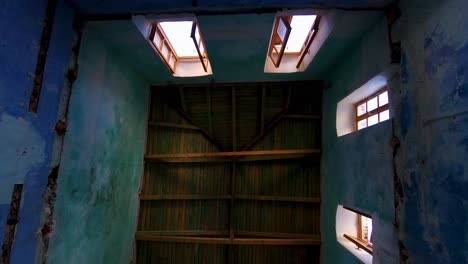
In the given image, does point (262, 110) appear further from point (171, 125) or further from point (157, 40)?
point (157, 40)

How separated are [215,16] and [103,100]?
2.02 metres

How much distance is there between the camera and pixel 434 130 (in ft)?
6.28

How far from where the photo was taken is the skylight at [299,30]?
11.2ft

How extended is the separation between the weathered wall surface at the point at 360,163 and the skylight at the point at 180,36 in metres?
2.39

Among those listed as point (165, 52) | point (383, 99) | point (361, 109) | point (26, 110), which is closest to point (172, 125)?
point (165, 52)

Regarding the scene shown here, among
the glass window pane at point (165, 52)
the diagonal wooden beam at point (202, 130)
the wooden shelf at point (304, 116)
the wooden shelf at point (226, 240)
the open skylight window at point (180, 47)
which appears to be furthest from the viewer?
the diagonal wooden beam at point (202, 130)

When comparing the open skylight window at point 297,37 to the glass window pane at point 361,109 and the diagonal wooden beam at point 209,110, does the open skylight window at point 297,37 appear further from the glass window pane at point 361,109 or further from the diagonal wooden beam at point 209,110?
the diagonal wooden beam at point 209,110

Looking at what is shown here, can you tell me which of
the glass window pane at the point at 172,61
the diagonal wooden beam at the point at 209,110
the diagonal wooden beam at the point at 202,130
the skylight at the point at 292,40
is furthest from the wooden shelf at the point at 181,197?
the skylight at the point at 292,40

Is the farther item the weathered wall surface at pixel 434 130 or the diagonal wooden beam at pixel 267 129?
the diagonal wooden beam at pixel 267 129

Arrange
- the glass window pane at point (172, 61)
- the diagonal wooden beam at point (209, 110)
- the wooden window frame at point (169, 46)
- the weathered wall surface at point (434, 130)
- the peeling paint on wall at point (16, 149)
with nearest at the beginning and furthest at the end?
the weathered wall surface at point (434, 130)
the peeling paint on wall at point (16, 149)
the wooden window frame at point (169, 46)
the glass window pane at point (172, 61)
the diagonal wooden beam at point (209, 110)

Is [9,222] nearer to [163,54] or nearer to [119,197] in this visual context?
[119,197]

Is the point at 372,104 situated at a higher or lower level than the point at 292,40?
lower

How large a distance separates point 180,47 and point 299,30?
6.71ft

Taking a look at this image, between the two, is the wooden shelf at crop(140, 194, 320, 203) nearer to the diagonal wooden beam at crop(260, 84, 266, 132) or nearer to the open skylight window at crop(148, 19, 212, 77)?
the diagonal wooden beam at crop(260, 84, 266, 132)
